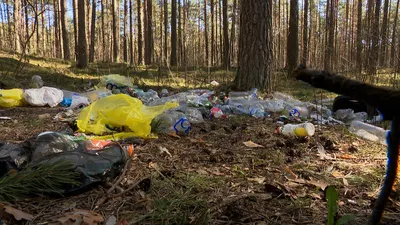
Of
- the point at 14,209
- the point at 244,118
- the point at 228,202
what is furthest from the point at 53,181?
the point at 244,118

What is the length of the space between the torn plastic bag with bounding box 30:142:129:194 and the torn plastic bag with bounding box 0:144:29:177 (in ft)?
0.33

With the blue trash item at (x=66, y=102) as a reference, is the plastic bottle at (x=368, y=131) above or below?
below

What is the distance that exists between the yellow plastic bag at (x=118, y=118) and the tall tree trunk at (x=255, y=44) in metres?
2.68

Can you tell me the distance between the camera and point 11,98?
445cm

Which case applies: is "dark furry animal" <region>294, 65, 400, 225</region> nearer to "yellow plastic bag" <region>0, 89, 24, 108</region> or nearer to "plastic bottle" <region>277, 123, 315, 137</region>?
"plastic bottle" <region>277, 123, 315, 137</region>

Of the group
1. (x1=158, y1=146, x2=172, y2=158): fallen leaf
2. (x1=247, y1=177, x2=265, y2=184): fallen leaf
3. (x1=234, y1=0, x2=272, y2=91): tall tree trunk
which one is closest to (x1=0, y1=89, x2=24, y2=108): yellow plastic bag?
(x1=158, y1=146, x2=172, y2=158): fallen leaf

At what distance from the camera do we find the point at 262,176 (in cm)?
194

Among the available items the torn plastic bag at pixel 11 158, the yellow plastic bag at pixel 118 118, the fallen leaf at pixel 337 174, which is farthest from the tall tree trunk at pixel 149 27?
the fallen leaf at pixel 337 174

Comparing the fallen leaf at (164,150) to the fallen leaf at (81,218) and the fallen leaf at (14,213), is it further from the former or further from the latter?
the fallen leaf at (14,213)

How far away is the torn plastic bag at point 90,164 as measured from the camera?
1634 millimetres

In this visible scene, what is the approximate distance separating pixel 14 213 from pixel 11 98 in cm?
367

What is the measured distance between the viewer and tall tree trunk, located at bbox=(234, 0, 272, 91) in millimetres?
5293

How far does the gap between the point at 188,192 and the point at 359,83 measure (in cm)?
115

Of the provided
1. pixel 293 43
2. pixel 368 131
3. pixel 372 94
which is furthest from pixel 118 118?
pixel 293 43
